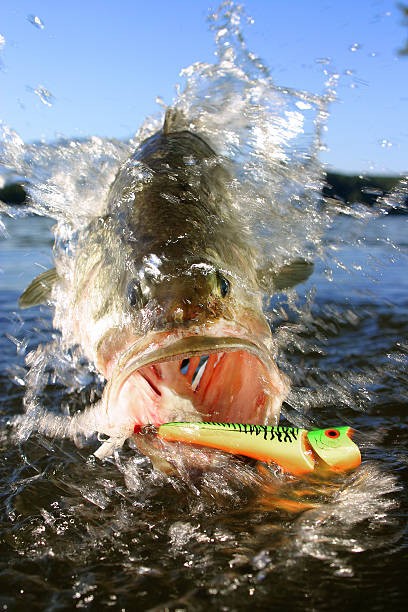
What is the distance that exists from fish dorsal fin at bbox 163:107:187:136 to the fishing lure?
2.48 m

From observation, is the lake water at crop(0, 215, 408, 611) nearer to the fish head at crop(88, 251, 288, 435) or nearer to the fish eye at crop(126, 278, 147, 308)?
the fish head at crop(88, 251, 288, 435)

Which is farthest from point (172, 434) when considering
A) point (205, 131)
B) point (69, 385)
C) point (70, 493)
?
point (205, 131)

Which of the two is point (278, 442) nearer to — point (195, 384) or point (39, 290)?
point (195, 384)

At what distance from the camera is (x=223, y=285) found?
8.50 ft

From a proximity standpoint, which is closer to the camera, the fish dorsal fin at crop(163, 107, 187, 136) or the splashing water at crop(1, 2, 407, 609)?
the splashing water at crop(1, 2, 407, 609)

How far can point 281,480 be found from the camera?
A: 2693 millimetres

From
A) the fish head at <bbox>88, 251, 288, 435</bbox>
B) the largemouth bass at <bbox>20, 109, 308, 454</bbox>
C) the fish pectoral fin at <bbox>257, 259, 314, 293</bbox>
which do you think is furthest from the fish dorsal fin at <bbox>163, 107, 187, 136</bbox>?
the fish head at <bbox>88, 251, 288, 435</bbox>

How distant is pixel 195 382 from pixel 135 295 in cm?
48

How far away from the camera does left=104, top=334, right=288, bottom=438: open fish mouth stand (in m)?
2.24

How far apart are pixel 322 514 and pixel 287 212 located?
2.86 metres

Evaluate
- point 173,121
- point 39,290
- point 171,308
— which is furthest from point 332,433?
point 173,121

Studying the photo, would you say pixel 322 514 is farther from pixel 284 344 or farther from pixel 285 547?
pixel 284 344

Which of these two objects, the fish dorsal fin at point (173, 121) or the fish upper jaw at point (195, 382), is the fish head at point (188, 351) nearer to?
the fish upper jaw at point (195, 382)

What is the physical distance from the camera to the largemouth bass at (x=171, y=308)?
2340 mm
